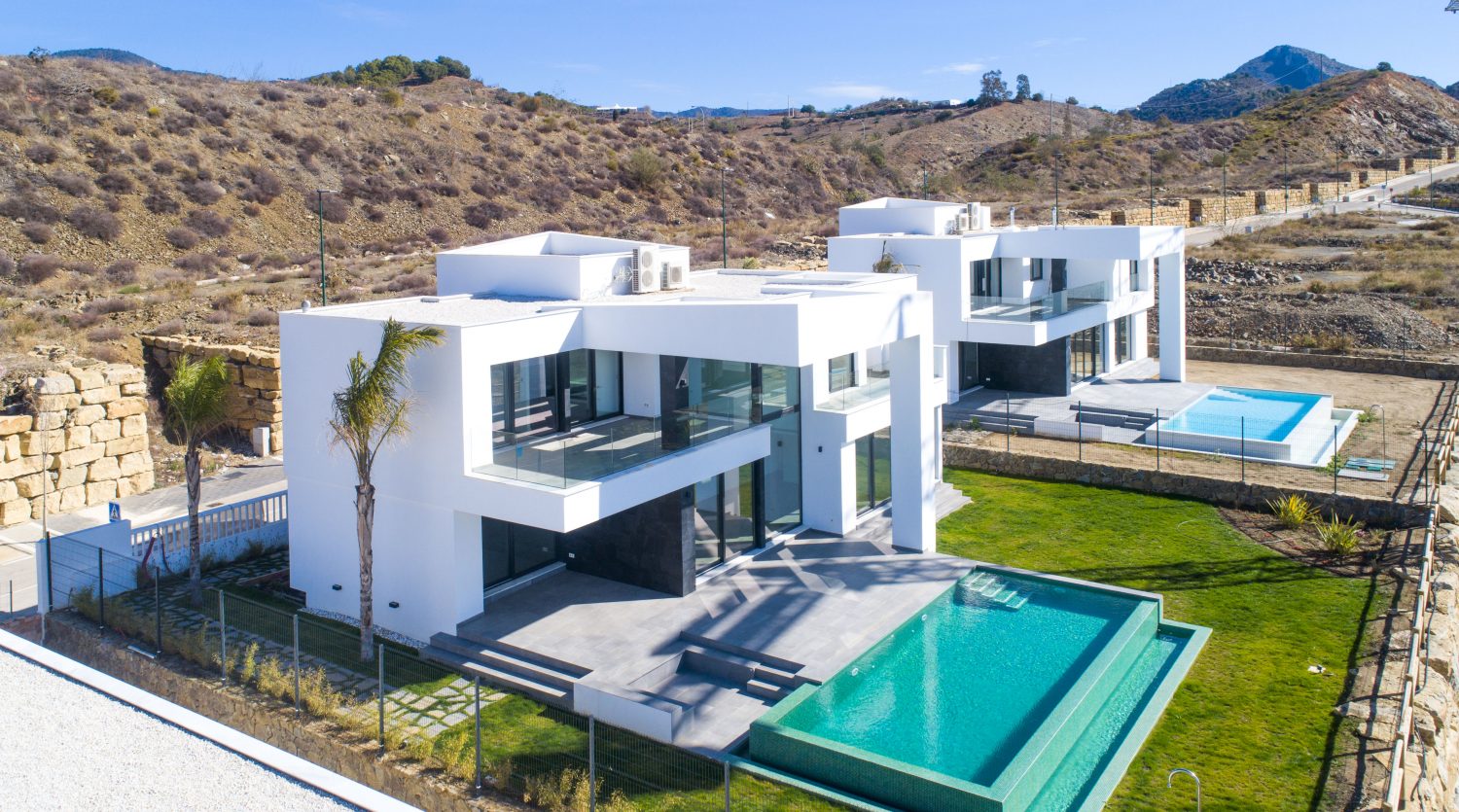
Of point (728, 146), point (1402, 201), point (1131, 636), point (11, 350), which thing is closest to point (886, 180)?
point (728, 146)

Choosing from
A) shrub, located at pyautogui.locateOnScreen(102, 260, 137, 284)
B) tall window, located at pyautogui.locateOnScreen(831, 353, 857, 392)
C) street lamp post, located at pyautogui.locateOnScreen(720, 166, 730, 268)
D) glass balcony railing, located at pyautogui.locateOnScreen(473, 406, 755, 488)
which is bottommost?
glass balcony railing, located at pyautogui.locateOnScreen(473, 406, 755, 488)

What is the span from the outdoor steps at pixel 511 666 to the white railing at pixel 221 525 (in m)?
4.48

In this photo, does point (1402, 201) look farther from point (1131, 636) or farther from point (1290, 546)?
point (1131, 636)

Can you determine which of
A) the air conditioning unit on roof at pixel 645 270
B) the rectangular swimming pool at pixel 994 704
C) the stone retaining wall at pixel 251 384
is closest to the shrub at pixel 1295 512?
the rectangular swimming pool at pixel 994 704

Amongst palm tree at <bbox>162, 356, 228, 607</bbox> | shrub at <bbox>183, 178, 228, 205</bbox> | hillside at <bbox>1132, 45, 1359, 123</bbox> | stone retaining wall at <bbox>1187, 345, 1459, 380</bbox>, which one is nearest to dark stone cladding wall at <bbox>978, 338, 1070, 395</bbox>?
stone retaining wall at <bbox>1187, 345, 1459, 380</bbox>

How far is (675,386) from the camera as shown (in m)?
17.5

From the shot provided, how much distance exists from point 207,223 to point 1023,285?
3086cm

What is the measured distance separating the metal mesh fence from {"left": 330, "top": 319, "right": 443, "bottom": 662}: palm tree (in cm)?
98

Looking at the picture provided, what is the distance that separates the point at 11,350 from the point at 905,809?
23681 millimetres

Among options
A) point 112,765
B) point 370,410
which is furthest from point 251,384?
point 112,765

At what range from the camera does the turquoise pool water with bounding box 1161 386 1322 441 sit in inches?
1043

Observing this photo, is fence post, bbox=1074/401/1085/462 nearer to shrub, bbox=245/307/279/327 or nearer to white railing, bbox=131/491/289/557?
white railing, bbox=131/491/289/557

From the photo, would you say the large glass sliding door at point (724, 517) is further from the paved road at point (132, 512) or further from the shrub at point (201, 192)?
the shrub at point (201, 192)

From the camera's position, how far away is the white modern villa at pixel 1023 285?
91.4 feet
